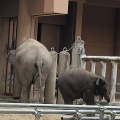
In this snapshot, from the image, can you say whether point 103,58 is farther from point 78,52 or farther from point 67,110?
point 67,110

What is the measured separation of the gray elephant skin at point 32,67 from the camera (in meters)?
11.3

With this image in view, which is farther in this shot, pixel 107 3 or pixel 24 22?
pixel 107 3

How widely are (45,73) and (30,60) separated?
47cm

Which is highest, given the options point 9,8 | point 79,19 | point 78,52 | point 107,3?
point 107,3

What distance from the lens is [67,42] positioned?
15562 mm

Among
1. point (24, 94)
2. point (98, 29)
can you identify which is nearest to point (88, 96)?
point (24, 94)

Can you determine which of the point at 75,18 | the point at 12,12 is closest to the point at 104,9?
the point at 75,18

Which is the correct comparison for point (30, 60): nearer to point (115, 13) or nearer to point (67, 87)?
point (67, 87)

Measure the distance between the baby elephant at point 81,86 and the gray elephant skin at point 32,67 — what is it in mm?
1052

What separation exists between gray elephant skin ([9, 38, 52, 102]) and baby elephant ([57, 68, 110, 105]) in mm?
1052

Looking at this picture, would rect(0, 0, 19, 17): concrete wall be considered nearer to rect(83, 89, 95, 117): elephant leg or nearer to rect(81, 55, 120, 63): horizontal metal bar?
rect(81, 55, 120, 63): horizontal metal bar

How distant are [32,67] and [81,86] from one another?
1545 millimetres

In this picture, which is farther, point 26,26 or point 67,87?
point 26,26

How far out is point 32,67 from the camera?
1130 cm
